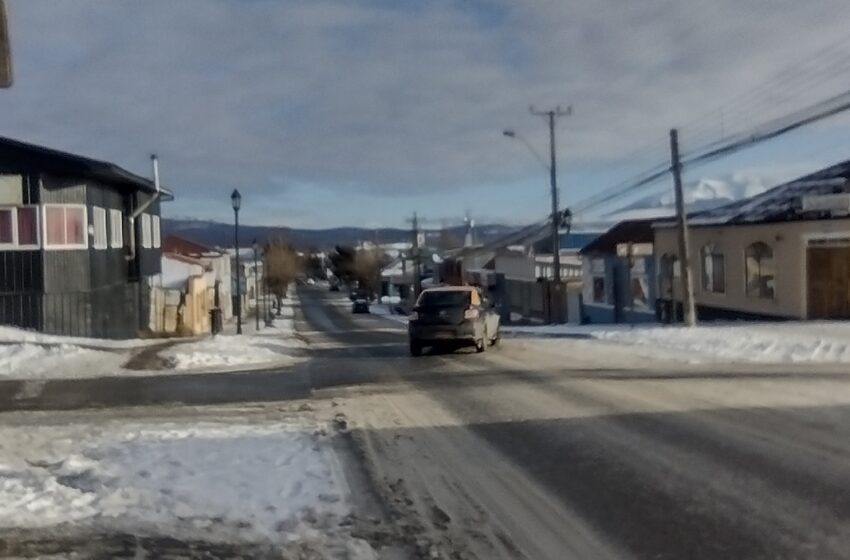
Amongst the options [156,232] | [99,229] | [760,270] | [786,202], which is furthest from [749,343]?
[156,232]

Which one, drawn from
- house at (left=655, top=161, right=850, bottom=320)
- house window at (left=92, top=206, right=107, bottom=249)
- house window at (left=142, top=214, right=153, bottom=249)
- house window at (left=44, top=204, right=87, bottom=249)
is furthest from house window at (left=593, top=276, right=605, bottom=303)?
house window at (left=44, top=204, right=87, bottom=249)

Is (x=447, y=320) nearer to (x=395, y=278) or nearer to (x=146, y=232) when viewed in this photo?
(x=146, y=232)

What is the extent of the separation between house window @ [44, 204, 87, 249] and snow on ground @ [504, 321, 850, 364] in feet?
48.4

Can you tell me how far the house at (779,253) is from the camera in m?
33.0

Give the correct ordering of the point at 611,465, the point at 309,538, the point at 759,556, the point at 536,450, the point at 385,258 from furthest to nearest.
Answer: the point at 385,258 → the point at 536,450 → the point at 611,465 → the point at 309,538 → the point at 759,556

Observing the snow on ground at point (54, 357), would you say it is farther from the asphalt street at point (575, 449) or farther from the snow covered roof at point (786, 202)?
the snow covered roof at point (786, 202)

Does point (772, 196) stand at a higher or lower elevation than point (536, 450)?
higher

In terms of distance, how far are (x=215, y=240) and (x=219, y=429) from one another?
17265cm

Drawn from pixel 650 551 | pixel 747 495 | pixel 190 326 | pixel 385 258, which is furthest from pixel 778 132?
pixel 385 258

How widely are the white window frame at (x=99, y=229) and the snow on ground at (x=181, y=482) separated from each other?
21.4m

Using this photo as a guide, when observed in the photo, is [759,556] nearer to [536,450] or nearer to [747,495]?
[747,495]

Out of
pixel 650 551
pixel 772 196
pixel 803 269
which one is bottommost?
pixel 650 551

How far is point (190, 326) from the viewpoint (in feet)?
166

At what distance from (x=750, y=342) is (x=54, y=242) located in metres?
18.3
